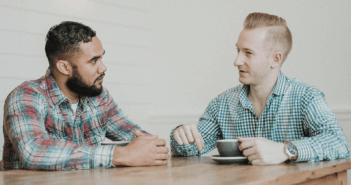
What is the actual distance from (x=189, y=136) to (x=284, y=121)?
417 mm

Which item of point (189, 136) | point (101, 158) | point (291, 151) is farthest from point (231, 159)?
point (101, 158)

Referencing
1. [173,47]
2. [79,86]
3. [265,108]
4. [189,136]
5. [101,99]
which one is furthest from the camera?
[173,47]

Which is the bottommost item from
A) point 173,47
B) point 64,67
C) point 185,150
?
point 185,150

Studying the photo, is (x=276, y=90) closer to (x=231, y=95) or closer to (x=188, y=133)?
(x=231, y=95)

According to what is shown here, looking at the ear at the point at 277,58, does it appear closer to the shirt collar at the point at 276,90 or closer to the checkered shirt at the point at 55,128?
the shirt collar at the point at 276,90

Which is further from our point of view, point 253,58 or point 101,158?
point 253,58

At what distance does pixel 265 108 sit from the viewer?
1590 mm

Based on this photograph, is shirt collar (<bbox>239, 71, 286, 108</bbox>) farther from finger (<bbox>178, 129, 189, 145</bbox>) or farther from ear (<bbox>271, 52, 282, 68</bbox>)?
finger (<bbox>178, 129, 189, 145</bbox>)

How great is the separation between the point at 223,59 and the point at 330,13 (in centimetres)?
83

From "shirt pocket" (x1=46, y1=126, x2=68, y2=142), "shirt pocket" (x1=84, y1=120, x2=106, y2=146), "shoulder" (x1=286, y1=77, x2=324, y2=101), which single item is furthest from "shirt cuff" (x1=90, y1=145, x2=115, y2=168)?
"shoulder" (x1=286, y1=77, x2=324, y2=101)

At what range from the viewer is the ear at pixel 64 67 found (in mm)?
1789

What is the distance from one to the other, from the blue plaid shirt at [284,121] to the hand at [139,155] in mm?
310

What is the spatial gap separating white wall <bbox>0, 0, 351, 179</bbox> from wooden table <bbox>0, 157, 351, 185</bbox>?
1303 mm

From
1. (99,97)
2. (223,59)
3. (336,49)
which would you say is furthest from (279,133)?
(223,59)
